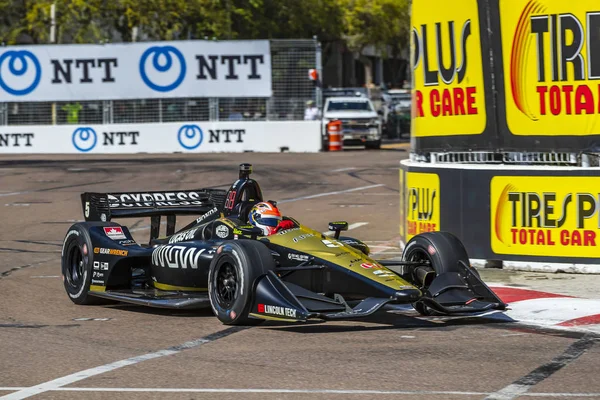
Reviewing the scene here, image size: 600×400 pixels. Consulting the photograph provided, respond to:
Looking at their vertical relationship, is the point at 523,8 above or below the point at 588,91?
above

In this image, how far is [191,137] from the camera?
40.9 m

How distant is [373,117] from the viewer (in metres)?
42.4

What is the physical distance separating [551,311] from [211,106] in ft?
103

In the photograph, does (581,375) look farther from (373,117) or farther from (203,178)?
(373,117)

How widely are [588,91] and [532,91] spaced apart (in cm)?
67

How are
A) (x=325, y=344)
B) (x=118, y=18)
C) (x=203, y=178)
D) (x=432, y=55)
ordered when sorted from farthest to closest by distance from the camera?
(x=118, y=18)
(x=203, y=178)
(x=432, y=55)
(x=325, y=344)

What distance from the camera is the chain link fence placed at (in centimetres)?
4056

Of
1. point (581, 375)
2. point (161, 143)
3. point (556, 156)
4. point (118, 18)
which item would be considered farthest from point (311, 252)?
point (118, 18)

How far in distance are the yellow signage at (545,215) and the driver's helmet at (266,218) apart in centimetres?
359

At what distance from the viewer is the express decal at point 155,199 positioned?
1228 cm

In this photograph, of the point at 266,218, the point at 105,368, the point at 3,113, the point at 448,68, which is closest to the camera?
the point at 105,368

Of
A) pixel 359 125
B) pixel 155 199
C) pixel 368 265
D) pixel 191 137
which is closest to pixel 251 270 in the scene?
pixel 368 265

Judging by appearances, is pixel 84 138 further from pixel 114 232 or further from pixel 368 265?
pixel 368 265

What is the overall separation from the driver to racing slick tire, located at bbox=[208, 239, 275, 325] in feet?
1.97
